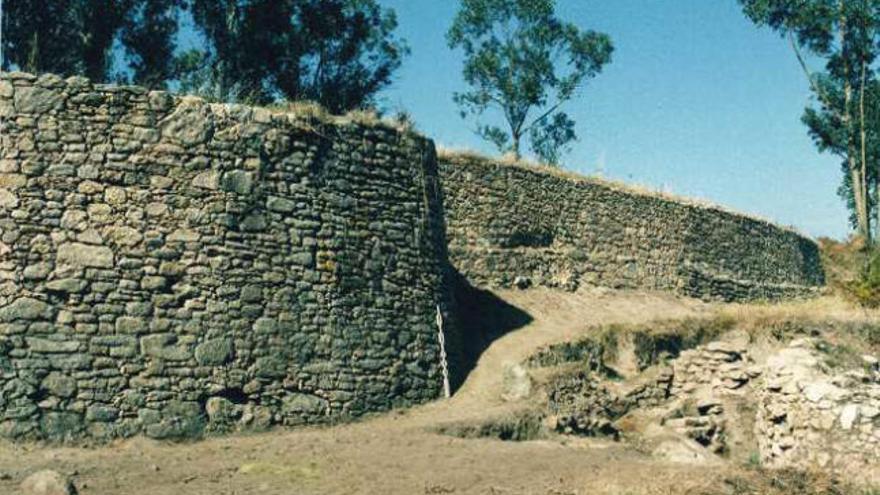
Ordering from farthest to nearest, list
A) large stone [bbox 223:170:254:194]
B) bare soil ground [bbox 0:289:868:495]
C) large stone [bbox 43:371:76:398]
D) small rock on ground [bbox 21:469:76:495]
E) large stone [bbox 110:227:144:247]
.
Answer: large stone [bbox 223:170:254:194] < large stone [bbox 110:227:144:247] < large stone [bbox 43:371:76:398] < bare soil ground [bbox 0:289:868:495] < small rock on ground [bbox 21:469:76:495]

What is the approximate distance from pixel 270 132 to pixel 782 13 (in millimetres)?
24781

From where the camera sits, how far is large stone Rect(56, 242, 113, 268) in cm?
1009

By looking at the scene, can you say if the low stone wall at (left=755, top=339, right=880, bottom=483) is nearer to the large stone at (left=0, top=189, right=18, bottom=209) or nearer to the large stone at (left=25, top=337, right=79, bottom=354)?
the large stone at (left=25, top=337, right=79, bottom=354)

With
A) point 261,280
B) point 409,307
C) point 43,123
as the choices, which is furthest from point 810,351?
point 43,123

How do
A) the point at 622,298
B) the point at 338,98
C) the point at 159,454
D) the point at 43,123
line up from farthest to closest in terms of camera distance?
the point at 338,98
the point at 622,298
the point at 43,123
the point at 159,454

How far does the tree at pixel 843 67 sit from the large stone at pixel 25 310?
2659 centimetres

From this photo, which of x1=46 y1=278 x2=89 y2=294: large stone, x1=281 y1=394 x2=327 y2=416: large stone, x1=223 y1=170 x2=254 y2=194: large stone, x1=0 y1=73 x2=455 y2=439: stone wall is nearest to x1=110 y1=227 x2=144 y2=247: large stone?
x1=0 y1=73 x2=455 y2=439: stone wall

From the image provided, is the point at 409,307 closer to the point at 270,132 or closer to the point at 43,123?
the point at 270,132

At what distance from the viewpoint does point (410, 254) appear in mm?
12781

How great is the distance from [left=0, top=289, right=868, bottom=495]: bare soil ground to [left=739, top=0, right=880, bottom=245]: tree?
896 inches

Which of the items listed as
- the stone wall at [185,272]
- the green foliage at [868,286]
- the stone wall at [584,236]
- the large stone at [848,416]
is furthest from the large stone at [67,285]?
the green foliage at [868,286]

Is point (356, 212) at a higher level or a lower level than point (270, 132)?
lower

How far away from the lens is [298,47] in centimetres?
2908

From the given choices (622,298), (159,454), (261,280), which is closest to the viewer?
(159,454)
